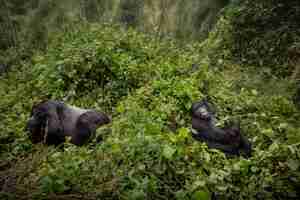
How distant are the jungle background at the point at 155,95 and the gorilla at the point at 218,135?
0.57 ft

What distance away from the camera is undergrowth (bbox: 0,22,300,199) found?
9.56 feet

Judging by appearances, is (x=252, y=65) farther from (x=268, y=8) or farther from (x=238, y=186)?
(x=238, y=186)

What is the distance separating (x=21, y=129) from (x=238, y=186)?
10.4ft

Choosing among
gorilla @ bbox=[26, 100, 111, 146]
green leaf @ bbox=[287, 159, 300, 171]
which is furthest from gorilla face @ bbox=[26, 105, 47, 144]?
green leaf @ bbox=[287, 159, 300, 171]

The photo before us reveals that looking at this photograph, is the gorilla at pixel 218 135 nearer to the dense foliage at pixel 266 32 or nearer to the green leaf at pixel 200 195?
the green leaf at pixel 200 195

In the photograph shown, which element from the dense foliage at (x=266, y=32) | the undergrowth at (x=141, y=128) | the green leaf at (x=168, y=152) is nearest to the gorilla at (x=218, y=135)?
the undergrowth at (x=141, y=128)

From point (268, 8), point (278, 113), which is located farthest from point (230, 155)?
point (268, 8)

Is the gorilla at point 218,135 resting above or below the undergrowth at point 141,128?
below

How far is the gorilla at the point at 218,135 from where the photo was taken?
14.3 ft

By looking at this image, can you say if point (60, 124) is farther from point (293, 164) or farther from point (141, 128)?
point (293, 164)

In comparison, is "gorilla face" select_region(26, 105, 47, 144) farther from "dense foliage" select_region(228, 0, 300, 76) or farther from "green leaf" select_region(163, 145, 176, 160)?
"dense foliage" select_region(228, 0, 300, 76)

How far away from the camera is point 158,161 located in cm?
314

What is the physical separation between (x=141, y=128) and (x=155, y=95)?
1.61 meters

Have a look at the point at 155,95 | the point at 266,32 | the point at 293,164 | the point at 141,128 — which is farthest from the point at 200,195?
the point at 266,32
